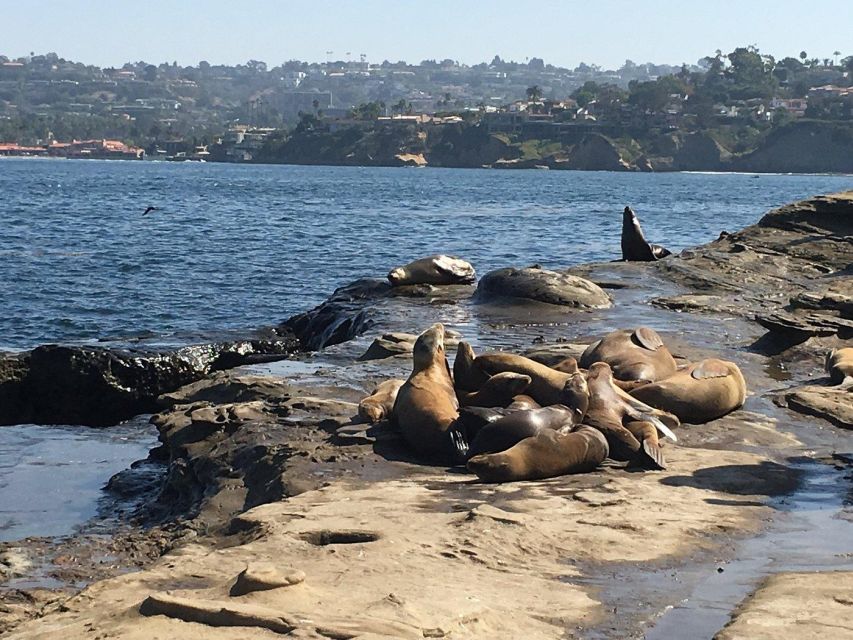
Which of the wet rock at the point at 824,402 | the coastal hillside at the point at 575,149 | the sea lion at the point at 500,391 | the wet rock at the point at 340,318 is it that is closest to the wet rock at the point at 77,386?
the wet rock at the point at 340,318

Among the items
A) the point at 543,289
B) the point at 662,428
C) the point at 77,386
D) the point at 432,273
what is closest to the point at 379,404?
the point at 662,428

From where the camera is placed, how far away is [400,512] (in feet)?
22.6

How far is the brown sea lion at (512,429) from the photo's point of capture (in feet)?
25.8

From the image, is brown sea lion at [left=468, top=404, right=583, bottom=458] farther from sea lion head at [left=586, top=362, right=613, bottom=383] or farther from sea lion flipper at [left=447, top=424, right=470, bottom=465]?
sea lion head at [left=586, top=362, right=613, bottom=383]

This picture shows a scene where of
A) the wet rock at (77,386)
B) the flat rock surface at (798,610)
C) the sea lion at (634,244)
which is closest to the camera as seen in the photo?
the flat rock surface at (798,610)

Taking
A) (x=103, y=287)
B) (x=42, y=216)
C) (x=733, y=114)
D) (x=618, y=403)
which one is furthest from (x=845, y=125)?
(x=618, y=403)

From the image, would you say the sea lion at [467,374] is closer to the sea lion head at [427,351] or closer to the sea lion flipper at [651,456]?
the sea lion head at [427,351]

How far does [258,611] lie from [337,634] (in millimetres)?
334

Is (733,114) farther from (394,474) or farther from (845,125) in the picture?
(394,474)

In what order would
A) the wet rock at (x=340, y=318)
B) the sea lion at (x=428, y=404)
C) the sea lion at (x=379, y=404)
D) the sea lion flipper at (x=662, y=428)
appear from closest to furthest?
the sea lion at (x=428, y=404)
the sea lion flipper at (x=662, y=428)
the sea lion at (x=379, y=404)
the wet rock at (x=340, y=318)

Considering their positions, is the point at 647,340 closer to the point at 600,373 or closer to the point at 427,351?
the point at 600,373

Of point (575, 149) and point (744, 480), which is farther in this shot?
point (575, 149)

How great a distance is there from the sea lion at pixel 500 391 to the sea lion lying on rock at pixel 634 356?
1.00 m

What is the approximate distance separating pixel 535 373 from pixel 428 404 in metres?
0.96
